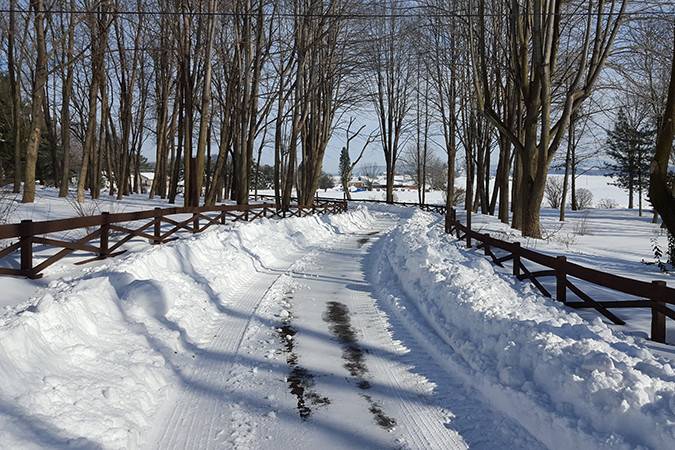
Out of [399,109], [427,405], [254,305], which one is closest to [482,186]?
[399,109]

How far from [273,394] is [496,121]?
16449 mm

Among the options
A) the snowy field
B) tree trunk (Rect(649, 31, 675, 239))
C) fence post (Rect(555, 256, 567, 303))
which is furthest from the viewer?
tree trunk (Rect(649, 31, 675, 239))

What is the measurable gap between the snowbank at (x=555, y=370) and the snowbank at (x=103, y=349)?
10.6ft

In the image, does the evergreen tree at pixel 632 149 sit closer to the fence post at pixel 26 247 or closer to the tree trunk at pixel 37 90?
the tree trunk at pixel 37 90

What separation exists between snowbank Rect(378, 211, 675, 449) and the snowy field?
0.02m

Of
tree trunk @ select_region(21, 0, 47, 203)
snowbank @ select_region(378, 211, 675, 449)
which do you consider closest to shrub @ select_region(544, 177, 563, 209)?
tree trunk @ select_region(21, 0, 47, 203)

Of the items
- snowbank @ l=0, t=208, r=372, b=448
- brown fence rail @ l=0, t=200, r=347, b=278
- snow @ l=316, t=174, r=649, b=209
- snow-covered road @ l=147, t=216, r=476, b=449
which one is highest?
snow @ l=316, t=174, r=649, b=209

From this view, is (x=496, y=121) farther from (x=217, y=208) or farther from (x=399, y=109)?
(x=399, y=109)

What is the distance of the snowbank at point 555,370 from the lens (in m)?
3.82

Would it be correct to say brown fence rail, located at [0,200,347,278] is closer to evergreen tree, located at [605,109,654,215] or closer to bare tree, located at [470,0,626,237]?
bare tree, located at [470,0,626,237]

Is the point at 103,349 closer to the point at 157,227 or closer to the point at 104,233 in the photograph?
the point at 104,233

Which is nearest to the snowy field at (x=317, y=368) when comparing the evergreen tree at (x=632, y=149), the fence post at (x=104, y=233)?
the fence post at (x=104, y=233)

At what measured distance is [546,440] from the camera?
4.08 meters

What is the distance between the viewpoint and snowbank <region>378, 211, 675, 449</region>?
3.82 m
